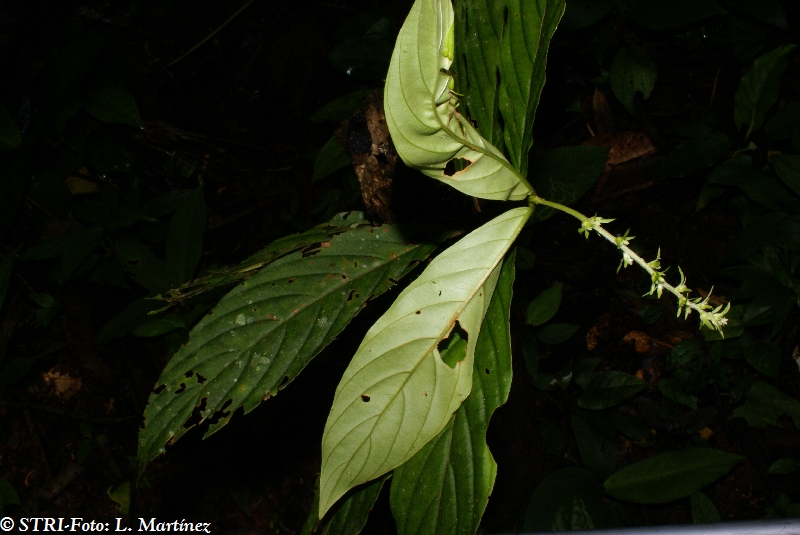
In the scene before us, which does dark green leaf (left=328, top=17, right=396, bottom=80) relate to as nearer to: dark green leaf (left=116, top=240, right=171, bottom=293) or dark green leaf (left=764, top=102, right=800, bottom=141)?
dark green leaf (left=116, top=240, right=171, bottom=293)

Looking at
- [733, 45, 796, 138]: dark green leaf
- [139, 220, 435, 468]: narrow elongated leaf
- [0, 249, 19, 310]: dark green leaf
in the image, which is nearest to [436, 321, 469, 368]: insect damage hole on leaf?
[139, 220, 435, 468]: narrow elongated leaf

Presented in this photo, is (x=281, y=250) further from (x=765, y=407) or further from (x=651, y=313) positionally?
(x=765, y=407)

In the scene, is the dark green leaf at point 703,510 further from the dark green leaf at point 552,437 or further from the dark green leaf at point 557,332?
the dark green leaf at point 557,332

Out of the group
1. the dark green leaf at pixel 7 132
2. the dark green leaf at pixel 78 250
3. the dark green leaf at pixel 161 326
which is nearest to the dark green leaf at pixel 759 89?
the dark green leaf at pixel 161 326

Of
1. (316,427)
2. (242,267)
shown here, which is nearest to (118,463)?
(316,427)

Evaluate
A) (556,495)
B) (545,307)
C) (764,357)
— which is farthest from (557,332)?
(764,357)

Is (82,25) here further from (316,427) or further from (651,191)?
(651,191)
